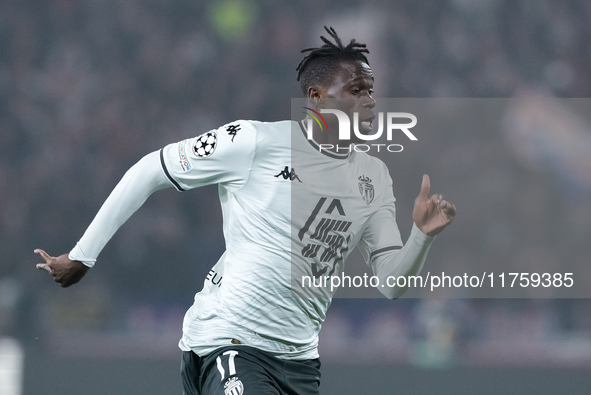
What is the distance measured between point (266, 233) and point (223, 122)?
16.9ft

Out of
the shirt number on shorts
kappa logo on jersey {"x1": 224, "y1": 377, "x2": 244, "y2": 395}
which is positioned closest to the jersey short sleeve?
the shirt number on shorts

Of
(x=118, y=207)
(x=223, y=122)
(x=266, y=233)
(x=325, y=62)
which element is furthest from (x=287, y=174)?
(x=223, y=122)

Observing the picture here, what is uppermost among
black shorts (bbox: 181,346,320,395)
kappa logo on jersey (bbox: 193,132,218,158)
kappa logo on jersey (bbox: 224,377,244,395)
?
kappa logo on jersey (bbox: 193,132,218,158)

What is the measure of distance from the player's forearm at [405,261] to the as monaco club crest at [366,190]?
0.25 meters

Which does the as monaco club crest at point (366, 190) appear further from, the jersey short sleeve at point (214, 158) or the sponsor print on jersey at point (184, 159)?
the sponsor print on jersey at point (184, 159)

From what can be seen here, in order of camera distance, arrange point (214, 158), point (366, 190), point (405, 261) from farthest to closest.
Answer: point (366, 190) → point (405, 261) → point (214, 158)

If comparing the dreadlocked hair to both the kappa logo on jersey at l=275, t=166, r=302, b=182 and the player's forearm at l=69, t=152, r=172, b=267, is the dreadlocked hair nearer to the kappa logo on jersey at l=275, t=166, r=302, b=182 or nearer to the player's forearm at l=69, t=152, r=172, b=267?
the kappa logo on jersey at l=275, t=166, r=302, b=182

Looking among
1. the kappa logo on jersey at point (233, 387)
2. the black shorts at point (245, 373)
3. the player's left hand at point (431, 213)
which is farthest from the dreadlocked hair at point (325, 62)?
the kappa logo on jersey at point (233, 387)

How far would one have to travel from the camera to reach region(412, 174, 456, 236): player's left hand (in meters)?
3.30

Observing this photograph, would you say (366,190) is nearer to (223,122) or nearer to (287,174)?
(287,174)

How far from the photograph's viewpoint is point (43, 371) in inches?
242

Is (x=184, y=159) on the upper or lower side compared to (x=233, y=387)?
upper

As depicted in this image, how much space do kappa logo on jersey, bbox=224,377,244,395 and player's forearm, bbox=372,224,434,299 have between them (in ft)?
2.61

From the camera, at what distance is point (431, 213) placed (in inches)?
133
